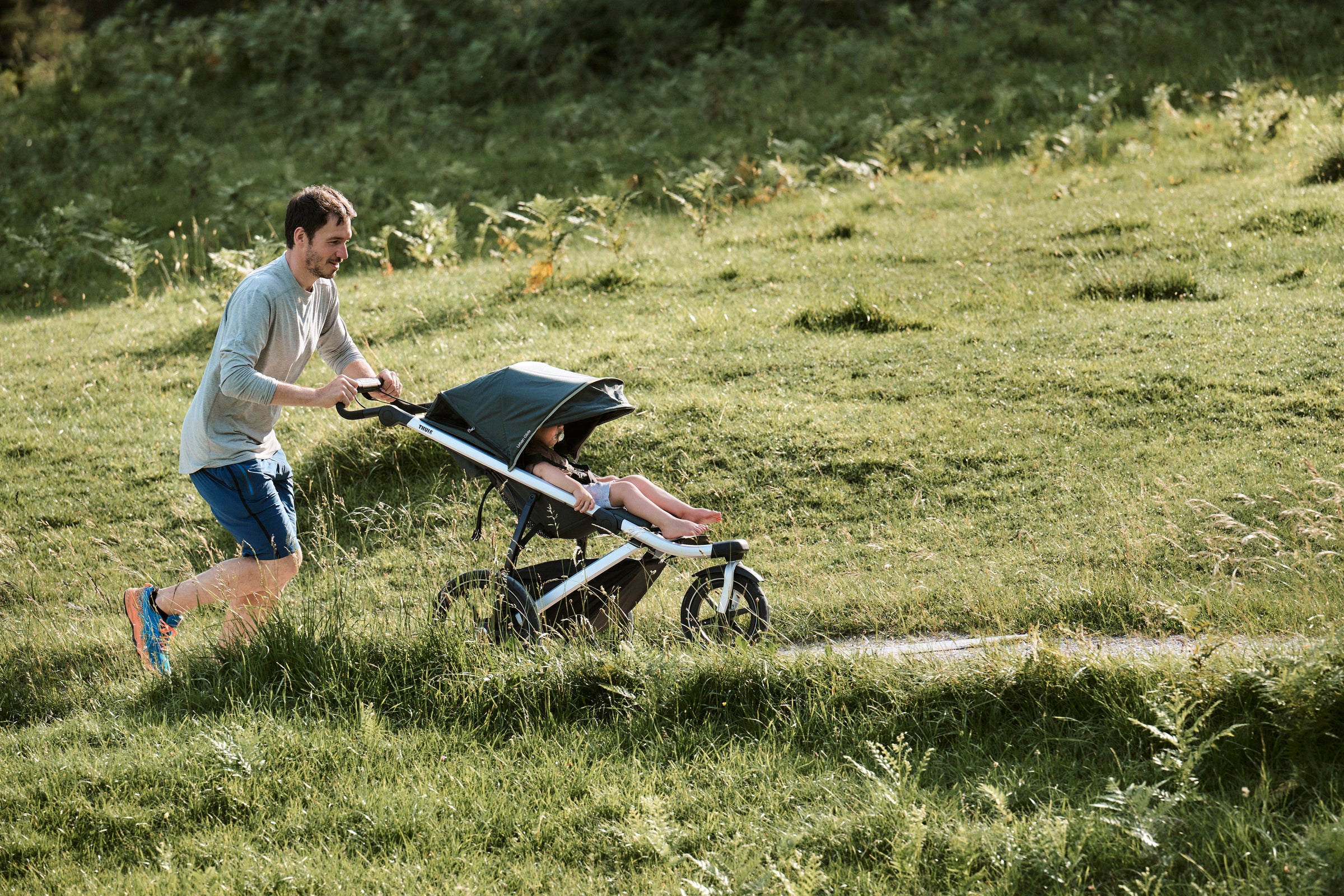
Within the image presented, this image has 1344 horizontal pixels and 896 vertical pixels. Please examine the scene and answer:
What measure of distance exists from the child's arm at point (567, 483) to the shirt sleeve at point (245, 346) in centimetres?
128

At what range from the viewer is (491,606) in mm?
5441

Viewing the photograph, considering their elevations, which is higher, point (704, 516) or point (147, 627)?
point (704, 516)

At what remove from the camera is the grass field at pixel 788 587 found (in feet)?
13.3

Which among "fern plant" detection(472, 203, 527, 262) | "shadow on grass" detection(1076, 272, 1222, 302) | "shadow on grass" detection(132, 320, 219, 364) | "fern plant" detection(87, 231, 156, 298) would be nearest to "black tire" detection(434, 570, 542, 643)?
"fern plant" detection(472, 203, 527, 262)

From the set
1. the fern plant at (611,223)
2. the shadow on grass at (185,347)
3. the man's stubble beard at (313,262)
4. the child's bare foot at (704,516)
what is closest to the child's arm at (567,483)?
the child's bare foot at (704,516)

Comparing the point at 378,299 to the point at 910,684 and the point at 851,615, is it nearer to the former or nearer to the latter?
the point at 851,615

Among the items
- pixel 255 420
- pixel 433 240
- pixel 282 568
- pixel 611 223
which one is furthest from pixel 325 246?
pixel 433 240

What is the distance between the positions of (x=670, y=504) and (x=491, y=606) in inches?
40.1

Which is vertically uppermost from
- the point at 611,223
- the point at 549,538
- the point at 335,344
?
the point at 335,344

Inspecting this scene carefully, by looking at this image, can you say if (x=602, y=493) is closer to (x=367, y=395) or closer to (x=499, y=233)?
(x=367, y=395)

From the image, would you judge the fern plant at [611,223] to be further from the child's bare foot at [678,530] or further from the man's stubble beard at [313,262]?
the child's bare foot at [678,530]

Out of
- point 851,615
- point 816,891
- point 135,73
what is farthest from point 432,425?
point 135,73

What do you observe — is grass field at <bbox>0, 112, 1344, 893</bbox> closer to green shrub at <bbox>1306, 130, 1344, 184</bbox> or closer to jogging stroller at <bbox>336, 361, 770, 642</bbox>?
jogging stroller at <bbox>336, 361, 770, 642</bbox>

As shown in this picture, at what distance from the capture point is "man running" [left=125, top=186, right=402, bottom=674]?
17.5ft
